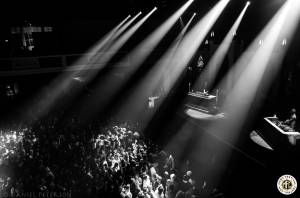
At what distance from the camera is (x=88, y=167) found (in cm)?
562

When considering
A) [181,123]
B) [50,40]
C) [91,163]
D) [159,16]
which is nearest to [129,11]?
[159,16]

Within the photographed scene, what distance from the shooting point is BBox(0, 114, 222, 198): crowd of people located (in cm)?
495

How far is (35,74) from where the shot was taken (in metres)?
13.8

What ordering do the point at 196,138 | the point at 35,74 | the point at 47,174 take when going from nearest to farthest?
1. the point at 47,174
2. the point at 196,138
3. the point at 35,74

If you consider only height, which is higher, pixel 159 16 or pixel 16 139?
pixel 159 16

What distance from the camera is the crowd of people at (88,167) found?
495cm

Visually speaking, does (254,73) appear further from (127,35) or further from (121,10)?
(121,10)

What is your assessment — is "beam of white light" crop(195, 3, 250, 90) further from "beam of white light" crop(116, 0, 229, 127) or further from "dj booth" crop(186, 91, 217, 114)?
"dj booth" crop(186, 91, 217, 114)

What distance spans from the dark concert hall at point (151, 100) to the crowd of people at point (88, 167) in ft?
0.09

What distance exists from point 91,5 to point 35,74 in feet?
17.2

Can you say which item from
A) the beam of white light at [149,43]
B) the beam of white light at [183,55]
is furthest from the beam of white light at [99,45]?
the beam of white light at [183,55]

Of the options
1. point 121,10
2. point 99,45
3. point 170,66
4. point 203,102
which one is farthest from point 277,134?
point 99,45

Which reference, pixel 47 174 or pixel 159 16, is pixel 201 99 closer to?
pixel 159 16

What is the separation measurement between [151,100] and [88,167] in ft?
31.8
